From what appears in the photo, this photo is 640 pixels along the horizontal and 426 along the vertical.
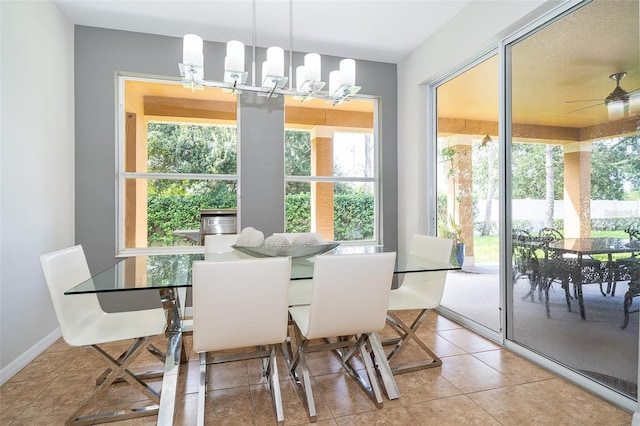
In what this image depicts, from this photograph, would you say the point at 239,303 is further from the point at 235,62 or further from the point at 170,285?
the point at 235,62

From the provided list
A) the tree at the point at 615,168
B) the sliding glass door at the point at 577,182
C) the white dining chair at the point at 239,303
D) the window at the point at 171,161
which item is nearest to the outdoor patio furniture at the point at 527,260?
the sliding glass door at the point at 577,182

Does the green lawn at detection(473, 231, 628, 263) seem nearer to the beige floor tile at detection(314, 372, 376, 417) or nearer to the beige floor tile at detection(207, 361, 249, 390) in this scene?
the beige floor tile at detection(314, 372, 376, 417)

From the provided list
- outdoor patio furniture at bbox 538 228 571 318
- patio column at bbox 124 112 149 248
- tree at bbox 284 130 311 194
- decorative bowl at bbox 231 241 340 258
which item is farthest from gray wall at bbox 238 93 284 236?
outdoor patio furniture at bbox 538 228 571 318

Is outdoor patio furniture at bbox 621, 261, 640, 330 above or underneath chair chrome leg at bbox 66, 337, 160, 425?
above

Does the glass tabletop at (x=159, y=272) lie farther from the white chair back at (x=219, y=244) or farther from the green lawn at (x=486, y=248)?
the green lawn at (x=486, y=248)

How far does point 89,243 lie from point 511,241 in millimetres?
3879

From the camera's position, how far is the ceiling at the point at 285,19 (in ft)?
9.57

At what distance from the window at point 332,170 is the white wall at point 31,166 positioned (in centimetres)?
214

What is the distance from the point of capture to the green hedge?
356cm

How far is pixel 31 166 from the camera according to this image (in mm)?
2527

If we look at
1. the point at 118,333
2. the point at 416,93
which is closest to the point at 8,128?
the point at 118,333

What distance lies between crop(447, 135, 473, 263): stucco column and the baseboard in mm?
3739

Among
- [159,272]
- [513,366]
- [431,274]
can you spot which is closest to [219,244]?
[159,272]

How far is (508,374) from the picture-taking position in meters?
2.29
